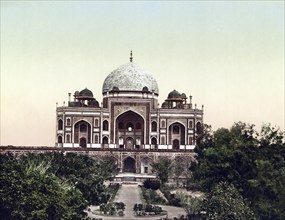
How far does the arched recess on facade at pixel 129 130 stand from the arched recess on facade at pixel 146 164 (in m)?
5.56

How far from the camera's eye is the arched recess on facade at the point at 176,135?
68244mm

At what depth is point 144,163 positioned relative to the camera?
63.6 meters

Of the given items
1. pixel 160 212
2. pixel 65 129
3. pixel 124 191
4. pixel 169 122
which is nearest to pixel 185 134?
pixel 169 122

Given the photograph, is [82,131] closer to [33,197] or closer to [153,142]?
[153,142]

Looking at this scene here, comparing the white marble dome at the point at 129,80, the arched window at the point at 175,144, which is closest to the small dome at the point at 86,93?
the white marble dome at the point at 129,80

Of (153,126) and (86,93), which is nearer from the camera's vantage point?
(153,126)

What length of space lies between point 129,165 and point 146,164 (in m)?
3.53

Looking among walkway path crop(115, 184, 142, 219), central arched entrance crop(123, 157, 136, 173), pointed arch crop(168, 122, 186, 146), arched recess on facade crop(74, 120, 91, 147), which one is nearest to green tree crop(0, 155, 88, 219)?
walkway path crop(115, 184, 142, 219)

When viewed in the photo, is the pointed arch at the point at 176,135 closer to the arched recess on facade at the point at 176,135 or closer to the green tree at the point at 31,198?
the arched recess on facade at the point at 176,135

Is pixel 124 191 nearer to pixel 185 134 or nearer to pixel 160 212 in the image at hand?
pixel 160 212

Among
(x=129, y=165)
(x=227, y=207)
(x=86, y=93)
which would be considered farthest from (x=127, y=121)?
(x=227, y=207)

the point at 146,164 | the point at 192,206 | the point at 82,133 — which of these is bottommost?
the point at 192,206

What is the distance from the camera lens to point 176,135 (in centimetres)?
6888

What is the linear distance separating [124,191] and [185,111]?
69.4 feet
